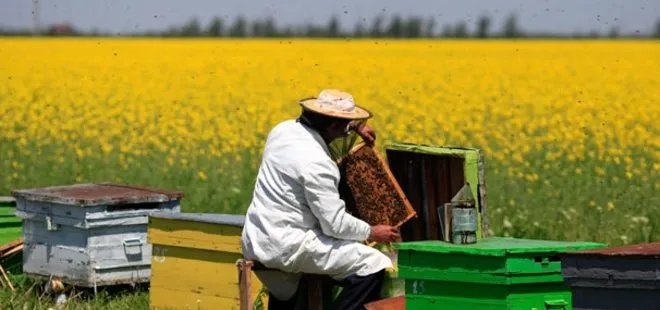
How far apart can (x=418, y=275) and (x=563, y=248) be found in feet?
2.11

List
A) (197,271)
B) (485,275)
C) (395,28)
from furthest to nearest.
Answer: (395,28), (197,271), (485,275)

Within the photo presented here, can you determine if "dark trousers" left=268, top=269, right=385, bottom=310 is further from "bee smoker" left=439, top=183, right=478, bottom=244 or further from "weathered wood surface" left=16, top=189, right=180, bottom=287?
"weathered wood surface" left=16, top=189, right=180, bottom=287

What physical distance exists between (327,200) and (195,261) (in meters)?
1.61

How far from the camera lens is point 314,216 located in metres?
6.91

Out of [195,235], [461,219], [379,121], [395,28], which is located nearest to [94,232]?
[195,235]

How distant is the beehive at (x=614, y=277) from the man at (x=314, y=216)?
1.36 metres

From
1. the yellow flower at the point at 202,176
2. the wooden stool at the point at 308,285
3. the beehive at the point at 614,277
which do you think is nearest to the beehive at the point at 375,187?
the wooden stool at the point at 308,285

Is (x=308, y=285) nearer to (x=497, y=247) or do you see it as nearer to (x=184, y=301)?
(x=497, y=247)

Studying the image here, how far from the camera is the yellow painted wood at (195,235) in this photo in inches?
308

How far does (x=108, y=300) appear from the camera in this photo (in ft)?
29.3

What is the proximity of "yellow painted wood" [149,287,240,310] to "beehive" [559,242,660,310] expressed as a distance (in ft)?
8.61

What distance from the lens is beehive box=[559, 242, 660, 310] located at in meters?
5.48

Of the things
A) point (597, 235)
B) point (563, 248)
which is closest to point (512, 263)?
point (563, 248)

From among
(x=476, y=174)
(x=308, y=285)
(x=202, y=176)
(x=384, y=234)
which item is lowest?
(x=202, y=176)
